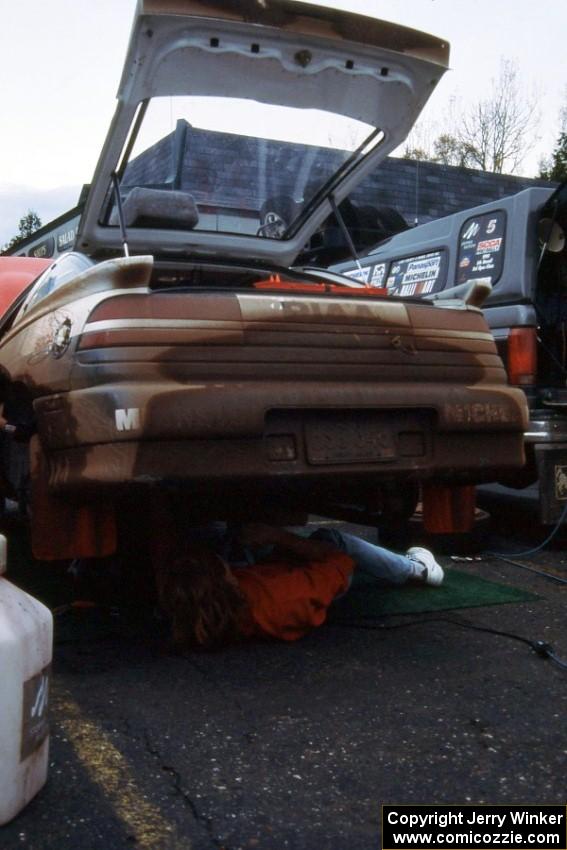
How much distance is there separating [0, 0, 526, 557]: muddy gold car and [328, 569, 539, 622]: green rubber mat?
1.53 feet

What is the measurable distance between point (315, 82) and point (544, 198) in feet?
6.56

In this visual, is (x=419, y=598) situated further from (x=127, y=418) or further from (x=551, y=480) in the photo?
(x=127, y=418)

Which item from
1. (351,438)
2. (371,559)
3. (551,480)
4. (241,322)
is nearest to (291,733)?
(351,438)

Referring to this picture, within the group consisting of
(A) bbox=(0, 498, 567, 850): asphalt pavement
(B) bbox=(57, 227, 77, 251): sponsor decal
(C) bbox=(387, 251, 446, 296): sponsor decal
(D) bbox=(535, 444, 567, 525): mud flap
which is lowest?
(A) bbox=(0, 498, 567, 850): asphalt pavement

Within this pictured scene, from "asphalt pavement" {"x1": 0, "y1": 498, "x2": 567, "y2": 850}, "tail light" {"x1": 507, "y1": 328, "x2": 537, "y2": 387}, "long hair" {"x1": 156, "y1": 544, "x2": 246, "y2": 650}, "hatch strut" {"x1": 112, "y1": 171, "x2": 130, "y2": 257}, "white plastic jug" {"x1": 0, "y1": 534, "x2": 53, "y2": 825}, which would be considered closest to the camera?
"white plastic jug" {"x1": 0, "y1": 534, "x2": 53, "y2": 825}

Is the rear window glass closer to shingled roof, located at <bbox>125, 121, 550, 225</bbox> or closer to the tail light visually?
the tail light

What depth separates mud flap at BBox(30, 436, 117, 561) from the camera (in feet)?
10.8

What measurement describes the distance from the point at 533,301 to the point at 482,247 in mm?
607

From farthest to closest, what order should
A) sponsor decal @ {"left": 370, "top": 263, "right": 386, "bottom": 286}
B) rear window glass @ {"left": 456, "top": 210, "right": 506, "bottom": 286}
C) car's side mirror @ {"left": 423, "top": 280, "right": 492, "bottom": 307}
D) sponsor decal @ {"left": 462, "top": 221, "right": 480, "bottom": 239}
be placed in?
sponsor decal @ {"left": 370, "top": 263, "right": 386, "bottom": 286} < sponsor decal @ {"left": 462, "top": 221, "right": 480, "bottom": 239} < rear window glass @ {"left": 456, "top": 210, "right": 506, "bottom": 286} < car's side mirror @ {"left": 423, "top": 280, "right": 492, "bottom": 307}

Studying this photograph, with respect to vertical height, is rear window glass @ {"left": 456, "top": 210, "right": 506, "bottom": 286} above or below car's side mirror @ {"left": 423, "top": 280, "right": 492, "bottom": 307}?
above

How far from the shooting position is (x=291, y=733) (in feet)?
8.80

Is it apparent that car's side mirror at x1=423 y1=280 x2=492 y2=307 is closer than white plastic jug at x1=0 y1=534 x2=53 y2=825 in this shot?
No

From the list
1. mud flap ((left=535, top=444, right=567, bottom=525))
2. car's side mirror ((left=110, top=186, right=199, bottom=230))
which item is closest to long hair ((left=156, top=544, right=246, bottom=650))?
car's side mirror ((left=110, top=186, right=199, bottom=230))

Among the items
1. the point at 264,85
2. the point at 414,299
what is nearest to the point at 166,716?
the point at 414,299
